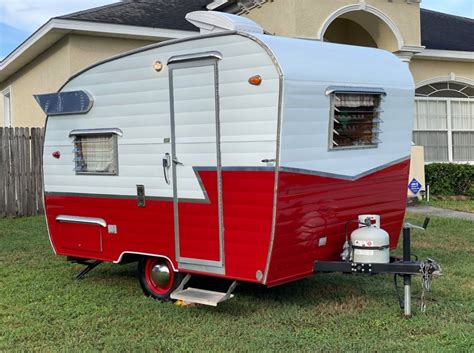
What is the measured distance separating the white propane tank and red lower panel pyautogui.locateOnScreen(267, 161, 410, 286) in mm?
334

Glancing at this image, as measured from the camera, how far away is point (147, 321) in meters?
5.54

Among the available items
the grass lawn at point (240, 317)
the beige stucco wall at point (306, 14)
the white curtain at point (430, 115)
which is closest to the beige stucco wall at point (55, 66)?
the beige stucco wall at point (306, 14)

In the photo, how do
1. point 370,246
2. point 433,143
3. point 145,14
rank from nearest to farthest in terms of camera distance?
point 370,246 < point 145,14 < point 433,143

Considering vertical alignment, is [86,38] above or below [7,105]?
above

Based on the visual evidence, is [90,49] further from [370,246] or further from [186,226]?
[370,246]

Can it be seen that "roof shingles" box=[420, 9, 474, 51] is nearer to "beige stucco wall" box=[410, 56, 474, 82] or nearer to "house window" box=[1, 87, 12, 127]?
"beige stucco wall" box=[410, 56, 474, 82]

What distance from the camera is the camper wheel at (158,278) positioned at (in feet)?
20.2

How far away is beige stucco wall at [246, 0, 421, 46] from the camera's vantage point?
13.1 metres

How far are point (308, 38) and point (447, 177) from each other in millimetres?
5313

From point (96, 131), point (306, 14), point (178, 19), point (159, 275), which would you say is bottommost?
point (159, 275)

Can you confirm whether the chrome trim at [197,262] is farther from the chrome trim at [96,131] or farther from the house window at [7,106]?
the house window at [7,106]

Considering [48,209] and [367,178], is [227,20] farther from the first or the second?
[48,209]

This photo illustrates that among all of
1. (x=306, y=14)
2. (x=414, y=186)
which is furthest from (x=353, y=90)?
(x=414, y=186)

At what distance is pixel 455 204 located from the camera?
553 inches
